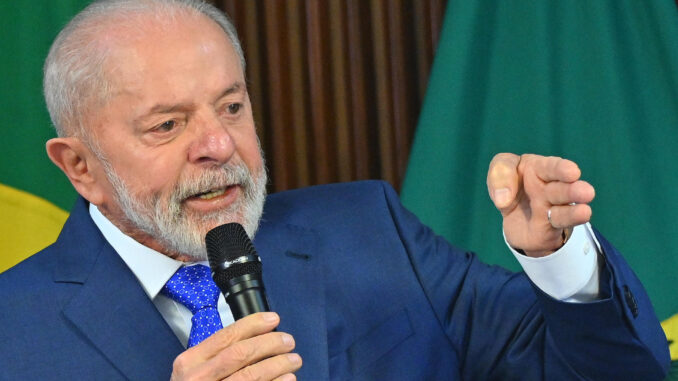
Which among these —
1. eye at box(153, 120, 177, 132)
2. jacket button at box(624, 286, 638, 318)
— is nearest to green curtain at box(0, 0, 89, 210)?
eye at box(153, 120, 177, 132)

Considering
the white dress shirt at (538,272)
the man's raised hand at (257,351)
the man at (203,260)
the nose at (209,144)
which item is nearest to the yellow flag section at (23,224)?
the man at (203,260)

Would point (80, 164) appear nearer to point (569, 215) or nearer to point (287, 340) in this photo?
point (287, 340)

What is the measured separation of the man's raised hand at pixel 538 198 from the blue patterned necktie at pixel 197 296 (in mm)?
594

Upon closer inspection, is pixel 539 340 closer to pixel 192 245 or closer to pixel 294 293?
pixel 294 293

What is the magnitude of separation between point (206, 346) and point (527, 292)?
830 millimetres

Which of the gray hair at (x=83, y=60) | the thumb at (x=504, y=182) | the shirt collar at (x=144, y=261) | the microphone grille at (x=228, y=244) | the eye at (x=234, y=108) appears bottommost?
the shirt collar at (x=144, y=261)

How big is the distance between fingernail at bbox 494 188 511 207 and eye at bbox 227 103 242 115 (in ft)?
2.11

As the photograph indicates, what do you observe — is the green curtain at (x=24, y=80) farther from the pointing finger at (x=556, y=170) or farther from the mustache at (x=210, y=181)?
the pointing finger at (x=556, y=170)

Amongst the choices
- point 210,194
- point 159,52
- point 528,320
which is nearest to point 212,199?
point 210,194

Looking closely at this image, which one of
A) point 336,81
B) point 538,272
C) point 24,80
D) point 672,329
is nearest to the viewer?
point 538,272

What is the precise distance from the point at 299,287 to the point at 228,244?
60cm

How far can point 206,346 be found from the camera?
1.34 metres

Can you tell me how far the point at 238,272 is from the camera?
131 cm

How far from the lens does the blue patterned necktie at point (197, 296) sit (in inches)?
68.6
